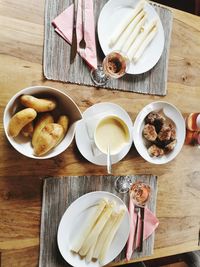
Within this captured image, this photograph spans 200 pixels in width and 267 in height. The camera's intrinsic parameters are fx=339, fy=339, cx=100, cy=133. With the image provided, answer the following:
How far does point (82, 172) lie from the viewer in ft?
3.38

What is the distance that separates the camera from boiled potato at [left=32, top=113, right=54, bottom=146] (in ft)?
2.94

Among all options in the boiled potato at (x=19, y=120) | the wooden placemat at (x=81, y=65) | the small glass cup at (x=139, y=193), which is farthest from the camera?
the small glass cup at (x=139, y=193)

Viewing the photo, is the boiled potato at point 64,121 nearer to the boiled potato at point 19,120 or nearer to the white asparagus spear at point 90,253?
the boiled potato at point 19,120

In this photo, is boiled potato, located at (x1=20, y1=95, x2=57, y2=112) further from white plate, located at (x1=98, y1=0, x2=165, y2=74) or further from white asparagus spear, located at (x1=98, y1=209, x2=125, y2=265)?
white asparagus spear, located at (x1=98, y1=209, x2=125, y2=265)

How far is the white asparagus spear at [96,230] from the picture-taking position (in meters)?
1.01

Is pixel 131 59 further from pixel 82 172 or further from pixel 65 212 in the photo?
pixel 65 212

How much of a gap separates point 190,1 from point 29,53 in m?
1.06

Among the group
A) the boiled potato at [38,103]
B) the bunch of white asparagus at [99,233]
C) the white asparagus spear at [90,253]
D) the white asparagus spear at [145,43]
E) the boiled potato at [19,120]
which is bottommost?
the white asparagus spear at [90,253]

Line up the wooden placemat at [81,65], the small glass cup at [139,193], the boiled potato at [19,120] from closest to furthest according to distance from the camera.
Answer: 1. the boiled potato at [19,120]
2. the wooden placemat at [81,65]
3. the small glass cup at [139,193]

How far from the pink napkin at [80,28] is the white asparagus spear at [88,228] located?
42 cm

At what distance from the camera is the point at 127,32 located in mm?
1054

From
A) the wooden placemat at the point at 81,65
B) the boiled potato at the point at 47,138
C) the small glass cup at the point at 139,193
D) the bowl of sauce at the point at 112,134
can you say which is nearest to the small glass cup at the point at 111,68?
the wooden placemat at the point at 81,65

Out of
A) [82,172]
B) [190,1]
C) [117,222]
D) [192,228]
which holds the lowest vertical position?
[192,228]

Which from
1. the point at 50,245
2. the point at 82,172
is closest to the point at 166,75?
the point at 82,172
